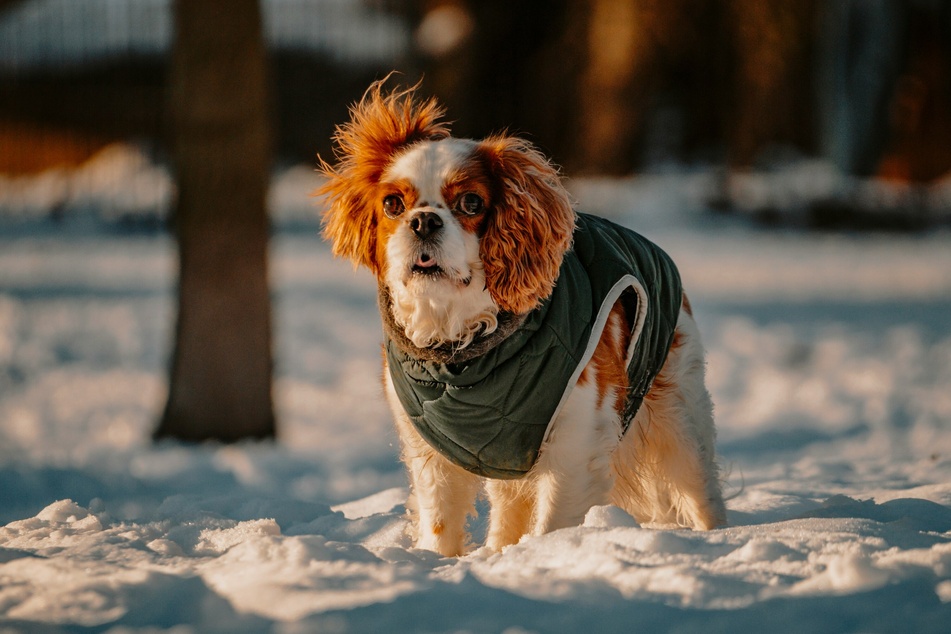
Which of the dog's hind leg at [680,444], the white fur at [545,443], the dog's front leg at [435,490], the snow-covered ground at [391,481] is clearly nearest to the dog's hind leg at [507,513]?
the white fur at [545,443]

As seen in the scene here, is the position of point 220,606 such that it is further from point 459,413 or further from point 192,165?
point 192,165

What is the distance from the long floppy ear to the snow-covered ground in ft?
3.45

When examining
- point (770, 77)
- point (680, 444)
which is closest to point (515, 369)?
point (680, 444)

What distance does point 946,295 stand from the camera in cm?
1127

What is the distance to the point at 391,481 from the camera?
5.93 meters

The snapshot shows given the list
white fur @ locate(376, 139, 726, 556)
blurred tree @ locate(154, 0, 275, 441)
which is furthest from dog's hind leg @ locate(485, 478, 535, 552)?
blurred tree @ locate(154, 0, 275, 441)

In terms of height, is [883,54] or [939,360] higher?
[883,54]

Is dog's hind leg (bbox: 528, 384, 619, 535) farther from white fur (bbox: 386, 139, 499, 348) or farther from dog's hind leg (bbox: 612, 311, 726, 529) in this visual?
dog's hind leg (bbox: 612, 311, 726, 529)

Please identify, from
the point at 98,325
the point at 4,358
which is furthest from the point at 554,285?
the point at 98,325

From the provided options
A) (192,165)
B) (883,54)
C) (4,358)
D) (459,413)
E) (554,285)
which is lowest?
(4,358)

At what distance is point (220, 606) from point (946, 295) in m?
10.3

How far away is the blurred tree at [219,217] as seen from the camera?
6.64 meters

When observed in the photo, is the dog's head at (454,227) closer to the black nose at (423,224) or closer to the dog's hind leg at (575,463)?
the black nose at (423,224)

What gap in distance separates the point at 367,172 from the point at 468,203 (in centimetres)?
42
